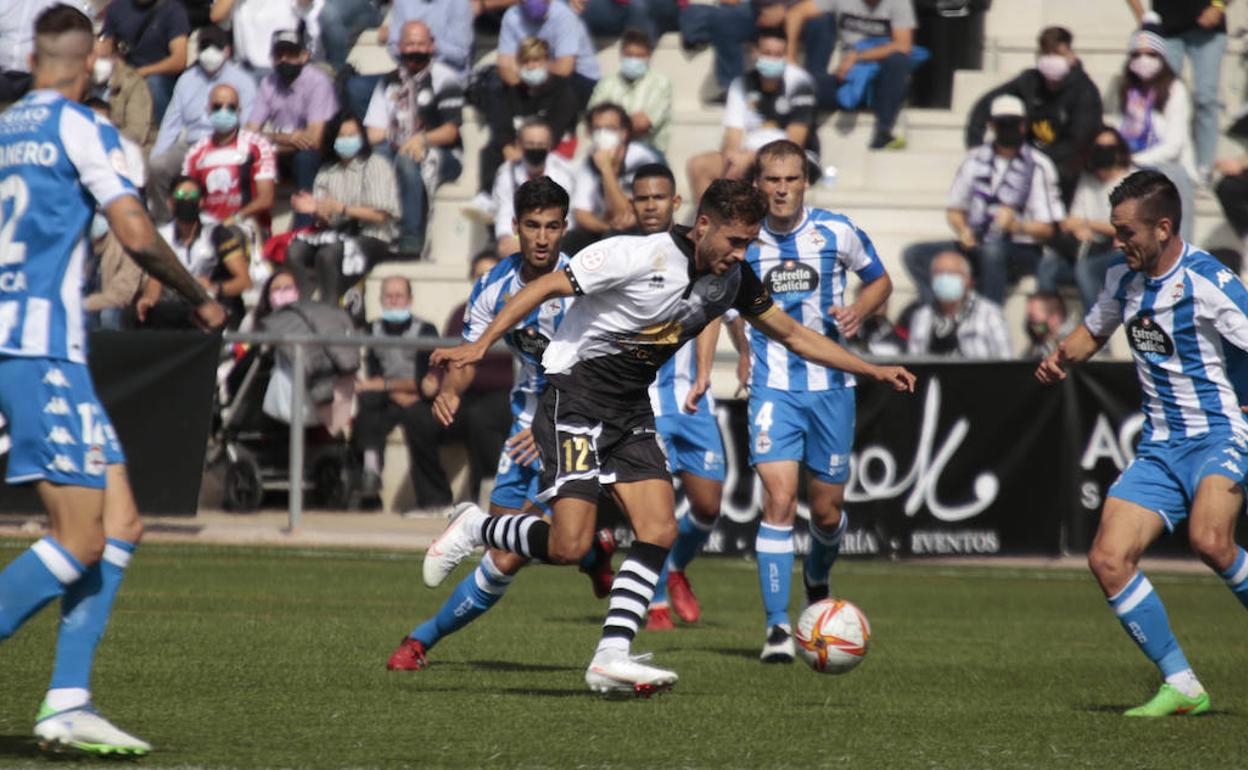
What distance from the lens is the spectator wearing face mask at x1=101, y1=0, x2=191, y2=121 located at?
66.5 ft

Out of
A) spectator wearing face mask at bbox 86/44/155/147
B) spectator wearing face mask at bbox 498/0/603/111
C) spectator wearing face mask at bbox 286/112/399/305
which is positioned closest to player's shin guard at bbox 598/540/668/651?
spectator wearing face mask at bbox 286/112/399/305

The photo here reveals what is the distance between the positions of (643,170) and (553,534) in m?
3.39

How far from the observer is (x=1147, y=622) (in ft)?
26.4

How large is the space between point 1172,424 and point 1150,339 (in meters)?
0.37

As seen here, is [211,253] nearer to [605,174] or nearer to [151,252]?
[605,174]

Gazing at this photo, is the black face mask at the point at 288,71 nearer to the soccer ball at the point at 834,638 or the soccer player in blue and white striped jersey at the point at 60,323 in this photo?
the soccer ball at the point at 834,638

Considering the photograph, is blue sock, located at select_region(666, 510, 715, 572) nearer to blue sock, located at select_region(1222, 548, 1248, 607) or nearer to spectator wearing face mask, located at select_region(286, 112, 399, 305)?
blue sock, located at select_region(1222, 548, 1248, 607)

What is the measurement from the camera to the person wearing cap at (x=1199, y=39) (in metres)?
18.5

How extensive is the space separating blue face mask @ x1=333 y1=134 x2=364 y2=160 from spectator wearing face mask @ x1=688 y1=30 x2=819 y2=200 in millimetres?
3201

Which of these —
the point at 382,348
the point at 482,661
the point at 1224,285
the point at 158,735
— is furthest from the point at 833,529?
the point at 382,348

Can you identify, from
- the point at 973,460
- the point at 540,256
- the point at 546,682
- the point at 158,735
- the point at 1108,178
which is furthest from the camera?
the point at 1108,178

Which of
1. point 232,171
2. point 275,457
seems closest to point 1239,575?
point 275,457

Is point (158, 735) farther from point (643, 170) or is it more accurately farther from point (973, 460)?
point (973, 460)

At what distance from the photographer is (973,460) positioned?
604 inches
